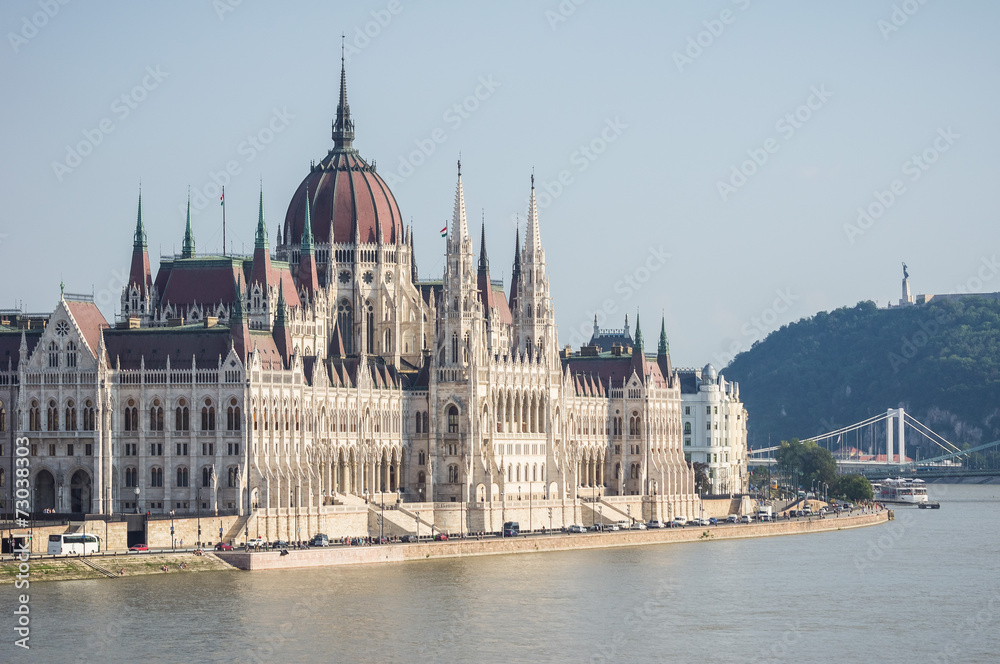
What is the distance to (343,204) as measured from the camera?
179500 millimetres

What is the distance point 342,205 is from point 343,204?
0.17m

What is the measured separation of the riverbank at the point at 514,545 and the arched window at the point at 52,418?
19.4 m

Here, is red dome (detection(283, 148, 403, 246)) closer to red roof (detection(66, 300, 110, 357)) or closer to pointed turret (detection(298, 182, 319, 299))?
pointed turret (detection(298, 182, 319, 299))

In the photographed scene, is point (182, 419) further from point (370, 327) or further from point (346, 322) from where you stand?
point (370, 327)

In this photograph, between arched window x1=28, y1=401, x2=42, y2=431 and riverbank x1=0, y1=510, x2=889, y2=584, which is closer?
riverbank x1=0, y1=510, x2=889, y2=584

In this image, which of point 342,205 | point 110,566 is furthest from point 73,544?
point 342,205

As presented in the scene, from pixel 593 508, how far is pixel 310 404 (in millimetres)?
33404

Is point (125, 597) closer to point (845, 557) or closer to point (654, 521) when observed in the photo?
point (845, 557)

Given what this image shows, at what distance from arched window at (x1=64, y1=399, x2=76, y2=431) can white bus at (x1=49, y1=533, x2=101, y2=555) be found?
16.7 metres

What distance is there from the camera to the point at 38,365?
146 metres

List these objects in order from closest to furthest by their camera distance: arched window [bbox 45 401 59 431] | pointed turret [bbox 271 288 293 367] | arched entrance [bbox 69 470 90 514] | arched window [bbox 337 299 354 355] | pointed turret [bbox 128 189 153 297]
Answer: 1. arched entrance [bbox 69 470 90 514]
2. arched window [bbox 45 401 59 431]
3. pointed turret [bbox 271 288 293 367]
4. pointed turret [bbox 128 189 153 297]
5. arched window [bbox 337 299 354 355]

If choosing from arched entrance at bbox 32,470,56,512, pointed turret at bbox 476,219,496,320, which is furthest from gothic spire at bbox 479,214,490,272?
arched entrance at bbox 32,470,56,512

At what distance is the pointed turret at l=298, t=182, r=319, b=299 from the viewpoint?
172500 millimetres

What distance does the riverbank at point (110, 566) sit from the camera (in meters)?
123
